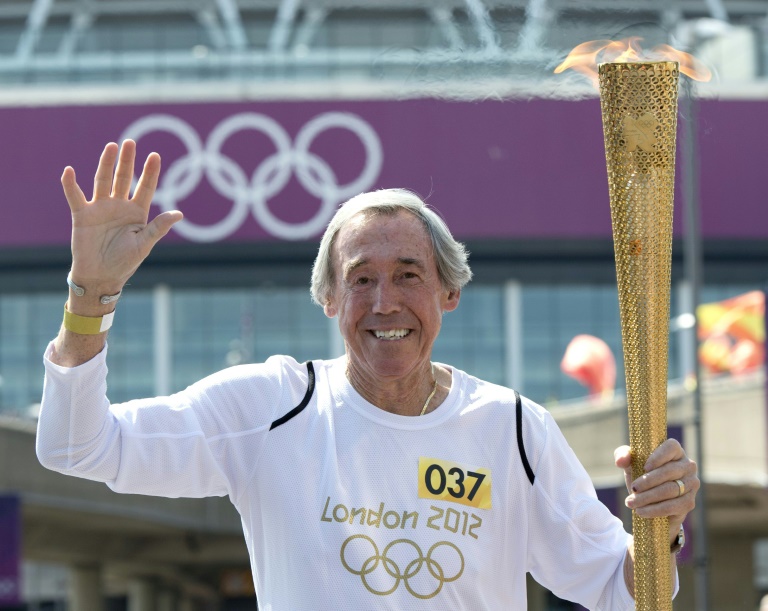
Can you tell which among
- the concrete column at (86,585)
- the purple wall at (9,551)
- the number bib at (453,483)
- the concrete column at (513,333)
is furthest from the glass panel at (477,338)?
the number bib at (453,483)

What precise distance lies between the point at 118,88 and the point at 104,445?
83.7 ft

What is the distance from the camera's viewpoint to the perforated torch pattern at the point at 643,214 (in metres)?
3.19

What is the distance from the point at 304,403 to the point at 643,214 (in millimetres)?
921

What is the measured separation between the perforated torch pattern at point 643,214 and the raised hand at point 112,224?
0.99 metres

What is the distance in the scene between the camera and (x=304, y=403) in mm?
3510

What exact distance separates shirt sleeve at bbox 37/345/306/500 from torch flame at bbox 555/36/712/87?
1003 millimetres

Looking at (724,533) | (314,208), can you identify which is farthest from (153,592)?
(724,533)

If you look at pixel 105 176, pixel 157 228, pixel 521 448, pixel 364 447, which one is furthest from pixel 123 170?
pixel 521 448

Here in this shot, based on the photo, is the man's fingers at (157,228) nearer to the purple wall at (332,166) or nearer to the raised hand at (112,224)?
the raised hand at (112,224)

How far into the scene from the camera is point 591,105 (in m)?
24.8

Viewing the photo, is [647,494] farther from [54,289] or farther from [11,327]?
[11,327]

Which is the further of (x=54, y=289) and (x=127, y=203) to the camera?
(x=54, y=289)

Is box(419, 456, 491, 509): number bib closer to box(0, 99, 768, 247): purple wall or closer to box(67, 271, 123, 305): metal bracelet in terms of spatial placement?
box(67, 271, 123, 305): metal bracelet

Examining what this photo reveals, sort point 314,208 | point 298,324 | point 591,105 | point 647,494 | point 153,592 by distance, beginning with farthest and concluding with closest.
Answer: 1. point 298,324
2. point 153,592
3. point 314,208
4. point 591,105
5. point 647,494
